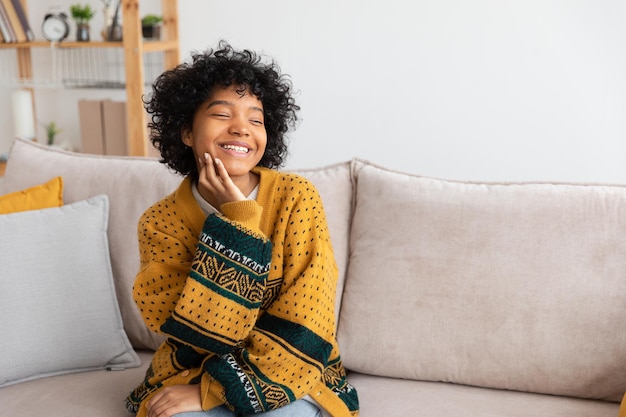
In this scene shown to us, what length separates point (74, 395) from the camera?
1694mm

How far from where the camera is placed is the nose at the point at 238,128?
149cm

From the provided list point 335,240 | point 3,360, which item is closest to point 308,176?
point 335,240

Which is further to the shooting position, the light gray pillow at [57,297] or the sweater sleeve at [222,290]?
the light gray pillow at [57,297]

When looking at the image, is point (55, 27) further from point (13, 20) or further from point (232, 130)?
point (232, 130)

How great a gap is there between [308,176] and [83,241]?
59cm

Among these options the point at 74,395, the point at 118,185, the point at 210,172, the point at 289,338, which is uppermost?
the point at 210,172

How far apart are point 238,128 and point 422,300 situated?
0.61m

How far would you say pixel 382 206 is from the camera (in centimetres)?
184

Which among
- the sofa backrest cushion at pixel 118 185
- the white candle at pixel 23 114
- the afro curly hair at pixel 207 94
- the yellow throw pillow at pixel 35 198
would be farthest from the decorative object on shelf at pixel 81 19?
the afro curly hair at pixel 207 94

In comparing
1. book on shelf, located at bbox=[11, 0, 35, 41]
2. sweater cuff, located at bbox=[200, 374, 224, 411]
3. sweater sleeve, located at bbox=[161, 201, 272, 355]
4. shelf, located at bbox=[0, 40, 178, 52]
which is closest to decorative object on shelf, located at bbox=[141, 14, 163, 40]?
shelf, located at bbox=[0, 40, 178, 52]

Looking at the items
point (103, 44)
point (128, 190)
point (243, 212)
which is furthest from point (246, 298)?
point (103, 44)

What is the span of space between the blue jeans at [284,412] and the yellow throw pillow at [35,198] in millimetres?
781

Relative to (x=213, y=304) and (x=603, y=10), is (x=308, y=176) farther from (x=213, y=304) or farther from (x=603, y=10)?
(x=603, y=10)

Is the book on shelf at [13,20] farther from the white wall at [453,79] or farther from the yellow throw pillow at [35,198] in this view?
the yellow throw pillow at [35,198]
